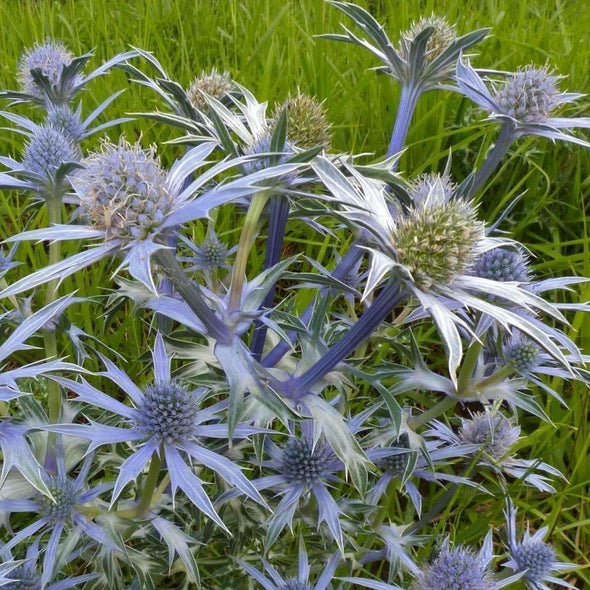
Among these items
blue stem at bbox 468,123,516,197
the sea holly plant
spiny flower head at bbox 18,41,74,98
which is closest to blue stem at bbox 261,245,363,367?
the sea holly plant

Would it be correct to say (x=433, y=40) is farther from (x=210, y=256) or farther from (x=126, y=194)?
(x=126, y=194)

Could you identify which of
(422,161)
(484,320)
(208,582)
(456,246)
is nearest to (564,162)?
(422,161)

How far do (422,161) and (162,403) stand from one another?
60.5 inches

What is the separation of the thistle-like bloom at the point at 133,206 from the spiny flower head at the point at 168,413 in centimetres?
32

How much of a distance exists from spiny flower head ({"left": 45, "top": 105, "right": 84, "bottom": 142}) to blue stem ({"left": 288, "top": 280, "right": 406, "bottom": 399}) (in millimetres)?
801

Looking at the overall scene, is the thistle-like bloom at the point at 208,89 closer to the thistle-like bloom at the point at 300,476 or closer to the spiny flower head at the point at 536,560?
the thistle-like bloom at the point at 300,476

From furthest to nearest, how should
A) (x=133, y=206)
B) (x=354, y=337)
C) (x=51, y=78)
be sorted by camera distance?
(x=51, y=78)
(x=354, y=337)
(x=133, y=206)

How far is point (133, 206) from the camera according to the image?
0.81 metres

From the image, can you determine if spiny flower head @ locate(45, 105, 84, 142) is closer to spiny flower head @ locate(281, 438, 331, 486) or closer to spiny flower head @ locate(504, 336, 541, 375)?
spiny flower head @ locate(281, 438, 331, 486)

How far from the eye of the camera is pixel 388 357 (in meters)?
2.01

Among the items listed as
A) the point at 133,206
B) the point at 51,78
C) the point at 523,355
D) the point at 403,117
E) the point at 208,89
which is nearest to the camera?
the point at 133,206

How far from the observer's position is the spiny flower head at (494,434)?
147 centimetres

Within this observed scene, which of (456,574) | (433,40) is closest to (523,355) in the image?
(456,574)

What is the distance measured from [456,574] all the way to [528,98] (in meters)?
0.95
